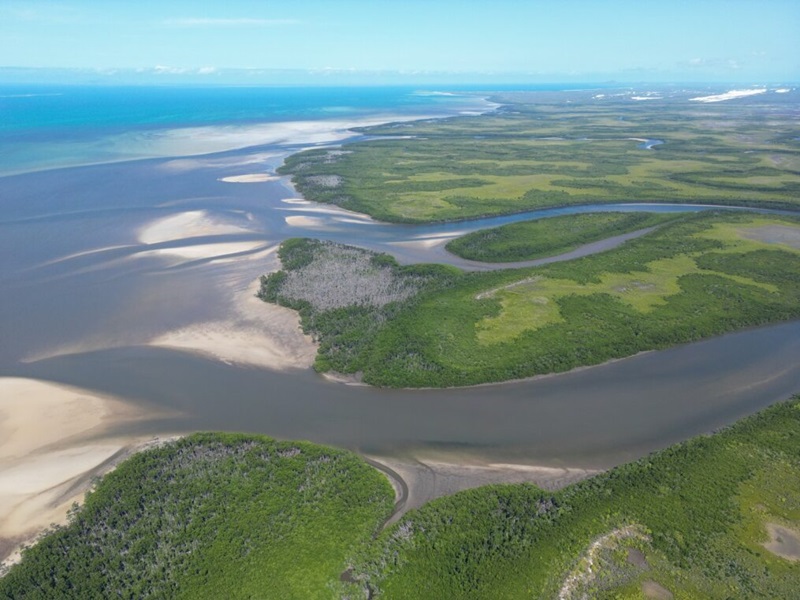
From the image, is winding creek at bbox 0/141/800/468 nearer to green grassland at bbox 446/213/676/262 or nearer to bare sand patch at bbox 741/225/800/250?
green grassland at bbox 446/213/676/262

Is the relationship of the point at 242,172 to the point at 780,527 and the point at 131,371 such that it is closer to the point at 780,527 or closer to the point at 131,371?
the point at 131,371

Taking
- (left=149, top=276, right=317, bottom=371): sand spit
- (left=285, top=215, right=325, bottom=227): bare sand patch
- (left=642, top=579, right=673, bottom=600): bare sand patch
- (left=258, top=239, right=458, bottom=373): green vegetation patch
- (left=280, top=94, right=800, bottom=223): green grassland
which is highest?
(left=280, top=94, right=800, bottom=223): green grassland

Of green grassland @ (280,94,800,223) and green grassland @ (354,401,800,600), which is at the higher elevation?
green grassland @ (280,94,800,223)

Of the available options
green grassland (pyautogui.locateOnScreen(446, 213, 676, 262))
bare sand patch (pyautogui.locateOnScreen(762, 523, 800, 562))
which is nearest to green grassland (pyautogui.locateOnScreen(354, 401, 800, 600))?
bare sand patch (pyautogui.locateOnScreen(762, 523, 800, 562))

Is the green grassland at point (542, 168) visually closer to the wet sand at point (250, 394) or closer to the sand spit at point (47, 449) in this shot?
the wet sand at point (250, 394)

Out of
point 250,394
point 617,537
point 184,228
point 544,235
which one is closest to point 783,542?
point 617,537

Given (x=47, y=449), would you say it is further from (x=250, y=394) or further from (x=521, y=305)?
(x=521, y=305)
